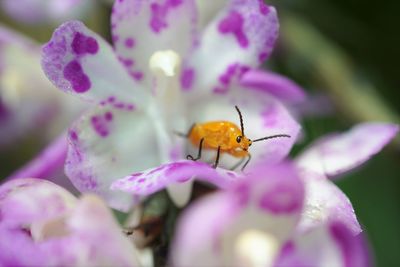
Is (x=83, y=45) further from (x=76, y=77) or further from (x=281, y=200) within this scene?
(x=281, y=200)

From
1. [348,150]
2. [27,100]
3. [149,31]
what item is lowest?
[27,100]

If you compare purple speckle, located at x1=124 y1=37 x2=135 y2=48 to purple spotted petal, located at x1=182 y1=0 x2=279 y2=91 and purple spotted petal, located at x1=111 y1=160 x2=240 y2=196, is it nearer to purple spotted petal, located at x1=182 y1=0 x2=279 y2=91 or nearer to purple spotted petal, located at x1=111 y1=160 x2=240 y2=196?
purple spotted petal, located at x1=182 y1=0 x2=279 y2=91

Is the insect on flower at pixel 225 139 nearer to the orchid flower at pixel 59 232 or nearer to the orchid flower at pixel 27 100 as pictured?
the orchid flower at pixel 59 232

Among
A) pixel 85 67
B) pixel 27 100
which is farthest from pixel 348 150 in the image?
pixel 27 100

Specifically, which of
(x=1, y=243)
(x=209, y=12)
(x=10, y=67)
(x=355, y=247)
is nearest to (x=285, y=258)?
(x=355, y=247)

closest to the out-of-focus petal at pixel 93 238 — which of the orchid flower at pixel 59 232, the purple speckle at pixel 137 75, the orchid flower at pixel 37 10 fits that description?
the orchid flower at pixel 59 232

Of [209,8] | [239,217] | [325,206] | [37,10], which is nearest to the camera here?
[239,217]

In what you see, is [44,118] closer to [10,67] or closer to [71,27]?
[10,67]
